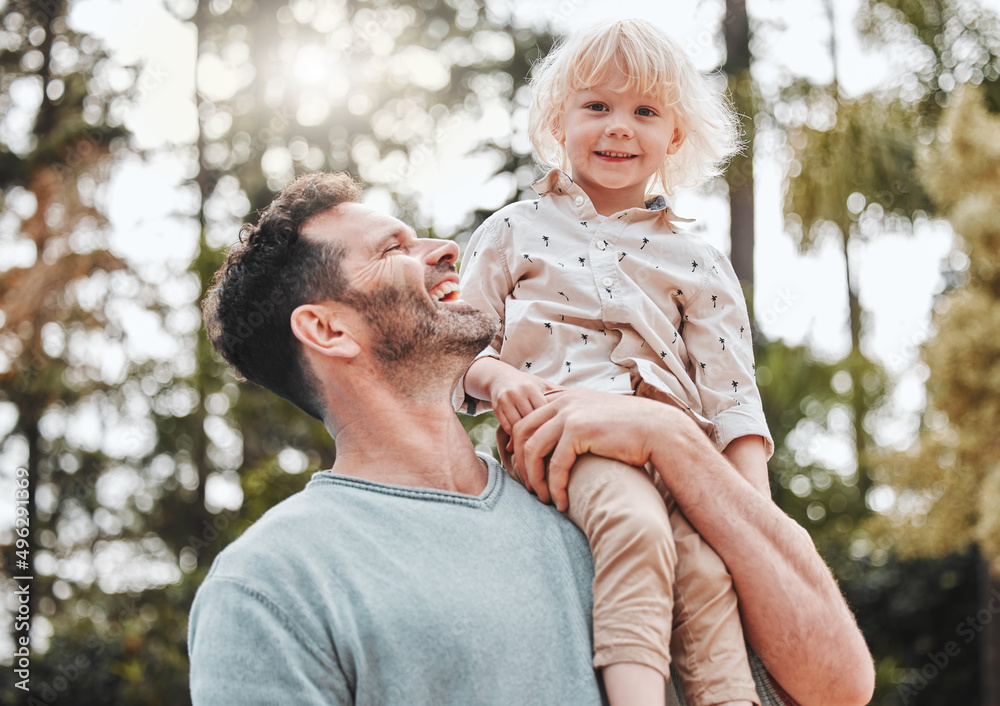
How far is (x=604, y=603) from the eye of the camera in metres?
1.51

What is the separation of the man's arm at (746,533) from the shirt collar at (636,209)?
1.60ft

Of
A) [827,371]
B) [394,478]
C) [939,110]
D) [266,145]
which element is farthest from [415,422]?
[266,145]

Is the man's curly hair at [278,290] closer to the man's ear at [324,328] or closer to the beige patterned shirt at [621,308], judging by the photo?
the man's ear at [324,328]

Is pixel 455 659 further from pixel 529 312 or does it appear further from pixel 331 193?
pixel 331 193

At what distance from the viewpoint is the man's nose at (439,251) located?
1867mm

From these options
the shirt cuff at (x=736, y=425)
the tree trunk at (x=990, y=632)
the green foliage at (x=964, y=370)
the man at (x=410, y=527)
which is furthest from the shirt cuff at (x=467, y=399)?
the tree trunk at (x=990, y=632)

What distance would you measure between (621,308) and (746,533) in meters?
0.51

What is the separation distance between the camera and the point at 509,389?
1745mm

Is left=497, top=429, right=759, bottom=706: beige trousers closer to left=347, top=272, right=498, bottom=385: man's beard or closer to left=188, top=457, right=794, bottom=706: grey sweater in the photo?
left=188, top=457, right=794, bottom=706: grey sweater

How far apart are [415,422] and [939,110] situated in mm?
7979

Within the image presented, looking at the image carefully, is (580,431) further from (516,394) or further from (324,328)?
(324,328)

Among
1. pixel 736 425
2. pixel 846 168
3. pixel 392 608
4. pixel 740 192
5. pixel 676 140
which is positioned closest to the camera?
pixel 392 608

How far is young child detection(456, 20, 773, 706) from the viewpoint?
1.53 m

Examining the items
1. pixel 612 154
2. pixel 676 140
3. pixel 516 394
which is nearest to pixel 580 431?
pixel 516 394
